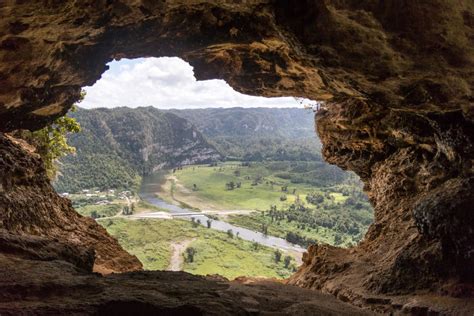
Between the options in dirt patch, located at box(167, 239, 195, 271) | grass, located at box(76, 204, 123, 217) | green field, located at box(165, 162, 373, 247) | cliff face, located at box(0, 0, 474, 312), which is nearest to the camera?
cliff face, located at box(0, 0, 474, 312)

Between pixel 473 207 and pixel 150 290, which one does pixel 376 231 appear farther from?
pixel 150 290

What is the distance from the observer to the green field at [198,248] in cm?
9119

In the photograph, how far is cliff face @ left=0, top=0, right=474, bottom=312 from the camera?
816 cm

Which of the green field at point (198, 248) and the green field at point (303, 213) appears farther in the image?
the green field at point (303, 213)

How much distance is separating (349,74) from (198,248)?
100769mm

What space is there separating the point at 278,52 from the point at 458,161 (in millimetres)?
7773

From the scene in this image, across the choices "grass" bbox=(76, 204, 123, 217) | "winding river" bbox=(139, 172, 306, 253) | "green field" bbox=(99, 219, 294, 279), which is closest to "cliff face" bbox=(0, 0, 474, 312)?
"green field" bbox=(99, 219, 294, 279)

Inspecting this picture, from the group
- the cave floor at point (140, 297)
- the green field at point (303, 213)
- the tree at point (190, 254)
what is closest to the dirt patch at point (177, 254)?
the tree at point (190, 254)

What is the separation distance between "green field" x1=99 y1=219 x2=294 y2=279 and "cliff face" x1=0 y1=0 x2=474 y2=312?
7248 cm

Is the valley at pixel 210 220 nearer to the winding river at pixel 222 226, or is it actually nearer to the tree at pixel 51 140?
the winding river at pixel 222 226

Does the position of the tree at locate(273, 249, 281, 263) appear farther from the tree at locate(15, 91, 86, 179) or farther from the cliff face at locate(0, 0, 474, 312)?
the cliff face at locate(0, 0, 474, 312)

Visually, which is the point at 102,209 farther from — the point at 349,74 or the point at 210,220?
the point at 349,74

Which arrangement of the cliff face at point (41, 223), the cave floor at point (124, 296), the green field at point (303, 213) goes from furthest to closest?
1. the green field at point (303, 213)
2. the cliff face at point (41, 223)
3. the cave floor at point (124, 296)

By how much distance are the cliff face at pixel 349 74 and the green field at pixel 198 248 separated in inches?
2853
